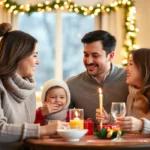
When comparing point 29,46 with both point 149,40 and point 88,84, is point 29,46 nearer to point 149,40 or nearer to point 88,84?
point 88,84

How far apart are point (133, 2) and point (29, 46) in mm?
3652

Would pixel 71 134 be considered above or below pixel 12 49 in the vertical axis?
below

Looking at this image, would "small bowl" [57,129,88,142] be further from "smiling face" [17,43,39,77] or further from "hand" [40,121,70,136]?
"smiling face" [17,43,39,77]

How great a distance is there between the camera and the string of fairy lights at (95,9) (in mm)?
5938

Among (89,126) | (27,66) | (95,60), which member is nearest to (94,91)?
(95,60)

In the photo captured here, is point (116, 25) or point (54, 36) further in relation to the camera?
point (54, 36)

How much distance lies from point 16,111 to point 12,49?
0.39 m

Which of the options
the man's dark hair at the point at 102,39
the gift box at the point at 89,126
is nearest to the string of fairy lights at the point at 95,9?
the man's dark hair at the point at 102,39

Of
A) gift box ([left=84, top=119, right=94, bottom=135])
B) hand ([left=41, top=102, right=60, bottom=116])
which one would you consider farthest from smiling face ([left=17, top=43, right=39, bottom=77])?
gift box ([left=84, top=119, right=94, bottom=135])

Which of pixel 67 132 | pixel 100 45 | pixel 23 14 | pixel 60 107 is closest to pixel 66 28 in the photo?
pixel 23 14

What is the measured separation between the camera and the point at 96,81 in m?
3.39

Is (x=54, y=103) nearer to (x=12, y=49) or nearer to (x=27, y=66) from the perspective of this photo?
(x=27, y=66)

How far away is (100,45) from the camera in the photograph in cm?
343

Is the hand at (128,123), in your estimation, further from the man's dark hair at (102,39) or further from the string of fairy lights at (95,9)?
the string of fairy lights at (95,9)
